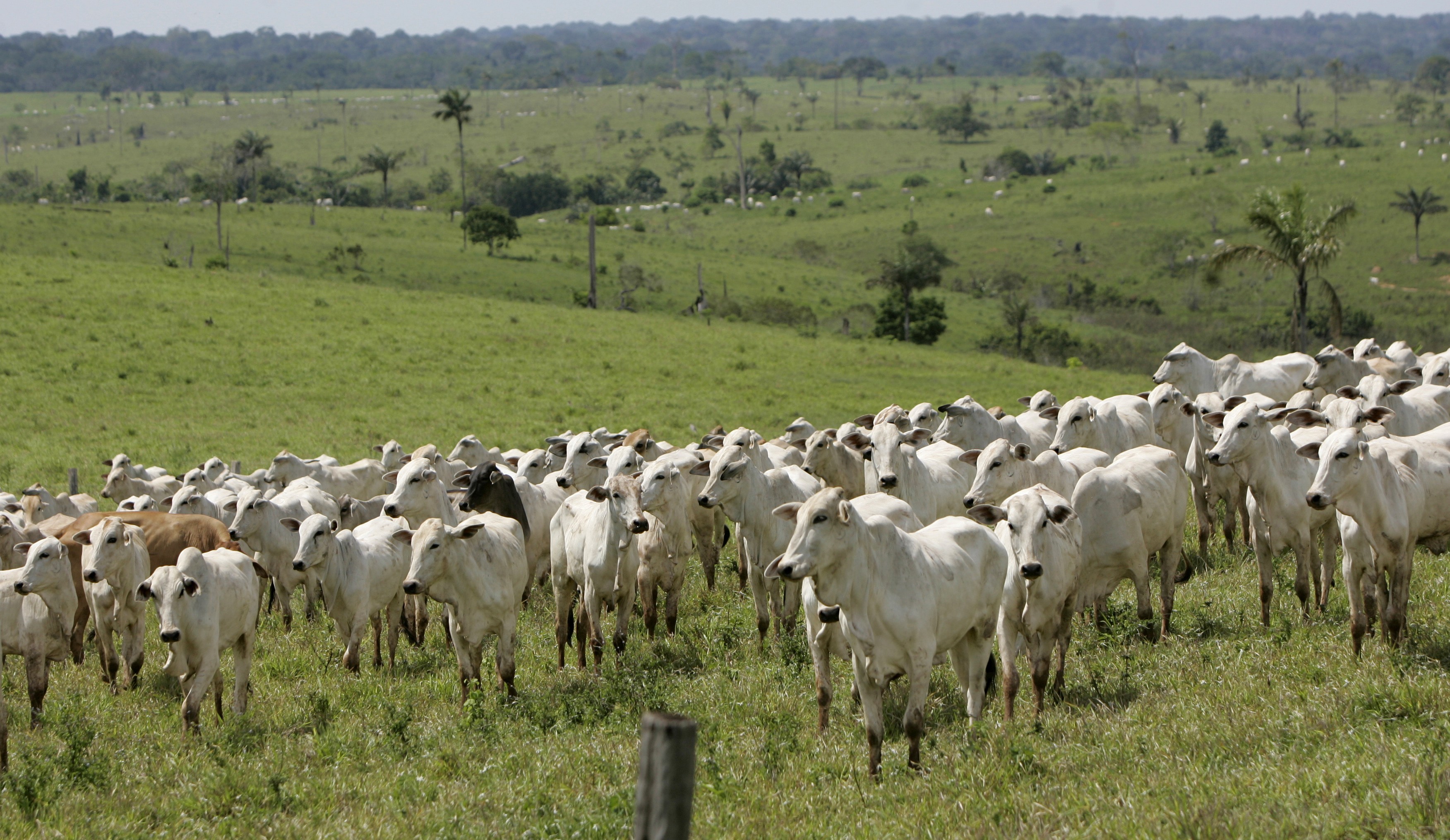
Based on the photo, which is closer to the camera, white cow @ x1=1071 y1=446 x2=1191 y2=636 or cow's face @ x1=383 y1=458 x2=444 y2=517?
white cow @ x1=1071 y1=446 x2=1191 y2=636

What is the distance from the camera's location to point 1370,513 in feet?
33.3

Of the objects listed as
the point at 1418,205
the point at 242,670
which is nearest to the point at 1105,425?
the point at 242,670

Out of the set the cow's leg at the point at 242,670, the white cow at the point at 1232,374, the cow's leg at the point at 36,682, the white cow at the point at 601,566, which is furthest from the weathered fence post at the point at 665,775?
the white cow at the point at 1232,374

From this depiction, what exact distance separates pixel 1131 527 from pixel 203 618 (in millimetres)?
8134

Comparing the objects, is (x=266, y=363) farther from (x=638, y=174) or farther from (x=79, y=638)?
(x=638, y=174)

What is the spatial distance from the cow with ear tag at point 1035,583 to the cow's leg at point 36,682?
8197mm

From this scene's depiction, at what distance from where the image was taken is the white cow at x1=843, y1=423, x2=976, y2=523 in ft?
45.7

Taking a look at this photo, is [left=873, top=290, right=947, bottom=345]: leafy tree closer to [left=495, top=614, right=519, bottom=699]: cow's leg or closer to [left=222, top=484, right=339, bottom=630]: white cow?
[left=222, top=484, right=339, bottom=630]: white cow

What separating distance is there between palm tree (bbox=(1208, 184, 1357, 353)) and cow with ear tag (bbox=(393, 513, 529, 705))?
76.0 feet

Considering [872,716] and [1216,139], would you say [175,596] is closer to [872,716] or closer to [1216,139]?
[872,716]

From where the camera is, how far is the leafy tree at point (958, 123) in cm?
14038

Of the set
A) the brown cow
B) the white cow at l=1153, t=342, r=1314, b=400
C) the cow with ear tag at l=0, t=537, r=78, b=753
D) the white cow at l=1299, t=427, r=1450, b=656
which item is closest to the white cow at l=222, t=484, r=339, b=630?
the brown cow

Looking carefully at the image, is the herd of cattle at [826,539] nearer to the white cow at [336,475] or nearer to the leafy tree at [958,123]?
the white cow at [336,475]

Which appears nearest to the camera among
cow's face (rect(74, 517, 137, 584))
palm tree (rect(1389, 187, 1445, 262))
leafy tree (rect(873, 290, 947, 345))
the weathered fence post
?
the weathered fence post
